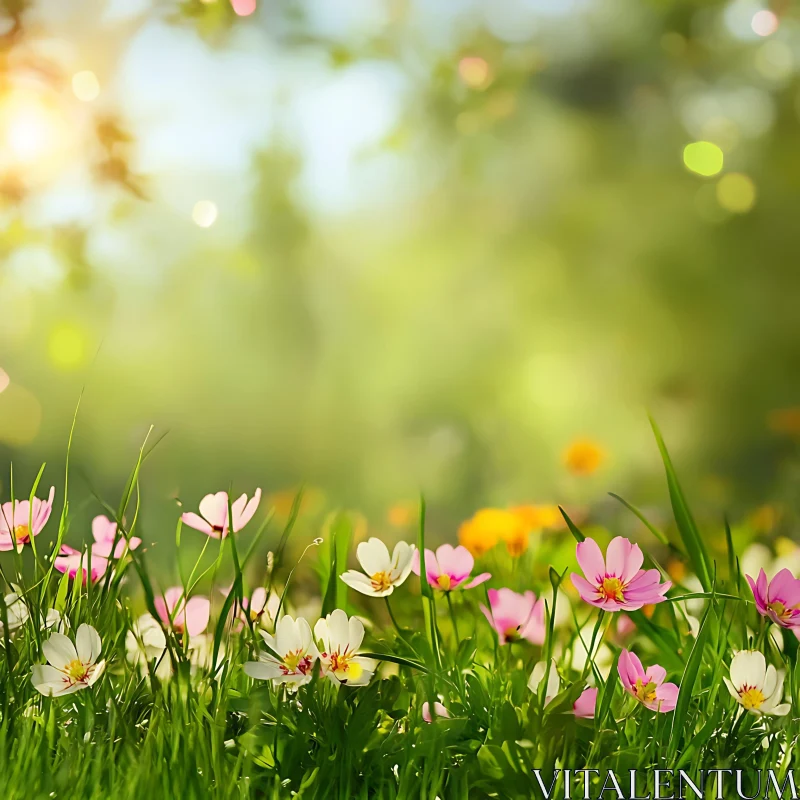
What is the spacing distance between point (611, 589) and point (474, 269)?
6.48 ft

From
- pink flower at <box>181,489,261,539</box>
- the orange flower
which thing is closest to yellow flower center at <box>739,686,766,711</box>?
pink flower at <box>181,489,261,539</box>

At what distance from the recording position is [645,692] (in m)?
0.84

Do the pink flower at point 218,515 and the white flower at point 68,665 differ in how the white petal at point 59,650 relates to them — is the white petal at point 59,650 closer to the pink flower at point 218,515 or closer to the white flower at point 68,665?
the white flower at point 68,665

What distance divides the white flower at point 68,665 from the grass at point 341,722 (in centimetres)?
2

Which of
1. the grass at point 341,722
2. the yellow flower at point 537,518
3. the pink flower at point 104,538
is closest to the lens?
the grass at point 341,722

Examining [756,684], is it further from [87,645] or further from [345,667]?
[87,645]

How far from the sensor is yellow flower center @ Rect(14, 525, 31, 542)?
975 millimetres

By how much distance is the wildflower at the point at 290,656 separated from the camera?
824 mm

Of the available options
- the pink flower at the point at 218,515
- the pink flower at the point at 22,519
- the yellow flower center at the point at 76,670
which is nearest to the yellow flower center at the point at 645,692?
the pink flower at the point at 218,515

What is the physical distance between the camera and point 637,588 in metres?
0.82

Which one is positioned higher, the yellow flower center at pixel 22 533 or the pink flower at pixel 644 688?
the yellow flower center at pixel 22 533

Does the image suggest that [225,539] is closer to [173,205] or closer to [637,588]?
[637,588]

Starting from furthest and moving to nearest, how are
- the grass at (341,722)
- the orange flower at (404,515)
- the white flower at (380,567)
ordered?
the orange flower at (404,515)
the white flower at (380,567)
the grass at (341,722)

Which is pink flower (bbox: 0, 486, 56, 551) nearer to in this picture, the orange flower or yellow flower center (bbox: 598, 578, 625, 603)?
yellow flower center (bbox: 598, 578, 625, 603)
